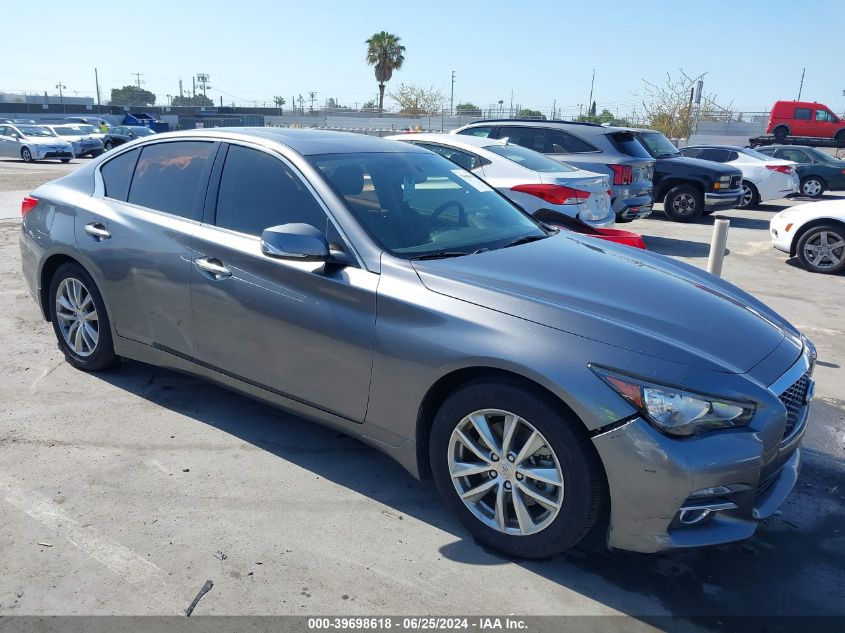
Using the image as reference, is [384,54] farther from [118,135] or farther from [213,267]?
[213,267]

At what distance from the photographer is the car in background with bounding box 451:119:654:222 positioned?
1053 centimetres

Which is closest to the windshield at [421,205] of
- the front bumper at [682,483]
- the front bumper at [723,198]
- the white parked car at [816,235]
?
the front bumper at [682,483]

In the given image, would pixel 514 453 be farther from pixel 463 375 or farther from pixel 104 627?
pixel 104 627

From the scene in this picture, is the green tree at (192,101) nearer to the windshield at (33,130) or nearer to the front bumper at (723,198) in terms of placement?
the windshield at (33,130)

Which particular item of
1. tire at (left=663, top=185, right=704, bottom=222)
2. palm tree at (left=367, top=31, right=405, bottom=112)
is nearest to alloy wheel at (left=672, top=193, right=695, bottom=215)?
tire at (left=663, top=185, right=704, bottom=222)

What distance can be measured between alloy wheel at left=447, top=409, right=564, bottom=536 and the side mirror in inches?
41.0

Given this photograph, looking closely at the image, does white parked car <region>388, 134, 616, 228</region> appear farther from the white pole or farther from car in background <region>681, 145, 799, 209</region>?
car in background <region>681, 145, 799, 209</region>

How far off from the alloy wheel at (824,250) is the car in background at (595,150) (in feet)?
7.67

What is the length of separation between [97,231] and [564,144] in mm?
8464

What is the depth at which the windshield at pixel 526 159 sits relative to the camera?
8.79 metres

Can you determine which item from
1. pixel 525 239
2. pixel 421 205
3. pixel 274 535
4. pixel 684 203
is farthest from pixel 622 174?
pixel 274 535

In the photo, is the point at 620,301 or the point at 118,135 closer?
the point at 620,301

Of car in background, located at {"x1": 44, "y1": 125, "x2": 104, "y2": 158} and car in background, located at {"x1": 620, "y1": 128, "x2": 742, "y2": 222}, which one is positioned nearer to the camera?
car in background, located at {"x1": 620, "y1": 128, "x2": 742, "y2": 222}

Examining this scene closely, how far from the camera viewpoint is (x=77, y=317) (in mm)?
4820
